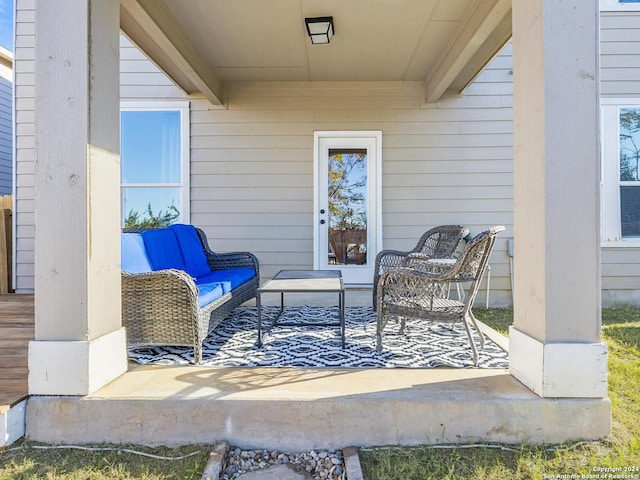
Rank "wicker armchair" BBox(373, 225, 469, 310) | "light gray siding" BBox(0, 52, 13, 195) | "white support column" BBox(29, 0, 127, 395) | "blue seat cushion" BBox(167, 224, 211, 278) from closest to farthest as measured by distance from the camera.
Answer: "white support column" BBox(29, 0, 127, 395)
"blue seat cushion" BBox(167, 224, 211, 278)
"wicker armchair" BBox(373, 225, 469, 310)
"light gray siding" BBox(0, 52, 13, 195)

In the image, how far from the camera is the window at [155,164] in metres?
4.70

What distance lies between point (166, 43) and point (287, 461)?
129 inches

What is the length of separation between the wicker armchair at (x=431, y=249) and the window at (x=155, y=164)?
2419 millimetres

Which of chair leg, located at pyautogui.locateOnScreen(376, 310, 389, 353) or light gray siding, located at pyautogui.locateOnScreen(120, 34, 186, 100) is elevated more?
light gray siding, located at pyautogui.locateOnScreen(120, 34, 186, 100)

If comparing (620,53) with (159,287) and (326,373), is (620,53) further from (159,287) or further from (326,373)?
(159,287)

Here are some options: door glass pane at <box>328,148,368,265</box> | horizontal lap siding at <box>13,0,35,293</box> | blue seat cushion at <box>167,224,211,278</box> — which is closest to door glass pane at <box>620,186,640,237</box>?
door glass pane at <box>328,148,368,265</box>

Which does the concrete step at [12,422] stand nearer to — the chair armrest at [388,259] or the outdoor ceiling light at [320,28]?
the chair armrest at [388,259]

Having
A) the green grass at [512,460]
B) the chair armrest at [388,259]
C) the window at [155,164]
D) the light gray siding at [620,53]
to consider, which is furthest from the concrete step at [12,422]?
the light gray siding at [620,53]

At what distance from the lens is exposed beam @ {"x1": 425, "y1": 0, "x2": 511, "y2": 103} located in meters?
2.91

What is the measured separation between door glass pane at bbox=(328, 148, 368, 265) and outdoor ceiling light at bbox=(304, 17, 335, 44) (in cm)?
151

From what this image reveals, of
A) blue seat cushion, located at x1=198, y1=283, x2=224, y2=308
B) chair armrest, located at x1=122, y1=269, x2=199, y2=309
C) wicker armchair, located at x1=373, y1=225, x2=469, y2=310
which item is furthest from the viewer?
wicker armchair, located at x1=373, y1=225, x2=469, y2=310

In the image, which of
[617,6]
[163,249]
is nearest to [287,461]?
[163,249]

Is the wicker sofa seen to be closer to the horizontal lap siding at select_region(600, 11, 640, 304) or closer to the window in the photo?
the window

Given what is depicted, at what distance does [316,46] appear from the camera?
378 centimetres
